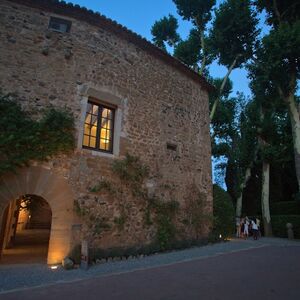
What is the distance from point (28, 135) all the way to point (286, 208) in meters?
16.5

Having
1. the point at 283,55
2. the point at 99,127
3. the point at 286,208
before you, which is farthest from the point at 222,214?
the point at 283,55

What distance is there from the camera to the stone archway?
6207mm

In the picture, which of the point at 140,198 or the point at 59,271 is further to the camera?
the point at 140,198

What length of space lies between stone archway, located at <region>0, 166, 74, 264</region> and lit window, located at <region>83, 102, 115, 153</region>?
1.45m

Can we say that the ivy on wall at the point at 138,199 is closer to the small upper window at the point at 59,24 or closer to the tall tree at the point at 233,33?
the small upper window at the point at 59,24

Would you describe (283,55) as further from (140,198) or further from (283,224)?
(140,198)

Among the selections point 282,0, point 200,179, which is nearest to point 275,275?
point 200,179

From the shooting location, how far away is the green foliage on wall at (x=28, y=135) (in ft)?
20.3

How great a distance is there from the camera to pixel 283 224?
48.6ft

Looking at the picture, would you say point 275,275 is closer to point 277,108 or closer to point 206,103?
point 206,103

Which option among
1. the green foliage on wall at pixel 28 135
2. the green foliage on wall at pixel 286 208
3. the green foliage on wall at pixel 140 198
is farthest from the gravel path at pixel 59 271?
the green foliage on wall at pixel 286 208

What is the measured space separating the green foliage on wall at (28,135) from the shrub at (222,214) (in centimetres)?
714

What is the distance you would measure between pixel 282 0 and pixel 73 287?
16.6m

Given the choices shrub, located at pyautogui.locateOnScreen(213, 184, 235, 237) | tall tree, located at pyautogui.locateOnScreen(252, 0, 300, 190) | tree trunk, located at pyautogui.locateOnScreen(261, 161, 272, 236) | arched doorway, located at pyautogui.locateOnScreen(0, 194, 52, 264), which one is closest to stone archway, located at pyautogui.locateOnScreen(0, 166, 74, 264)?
arched doorway, located at pyautogui.locateOnScreen(0, 194, 52, 264)
